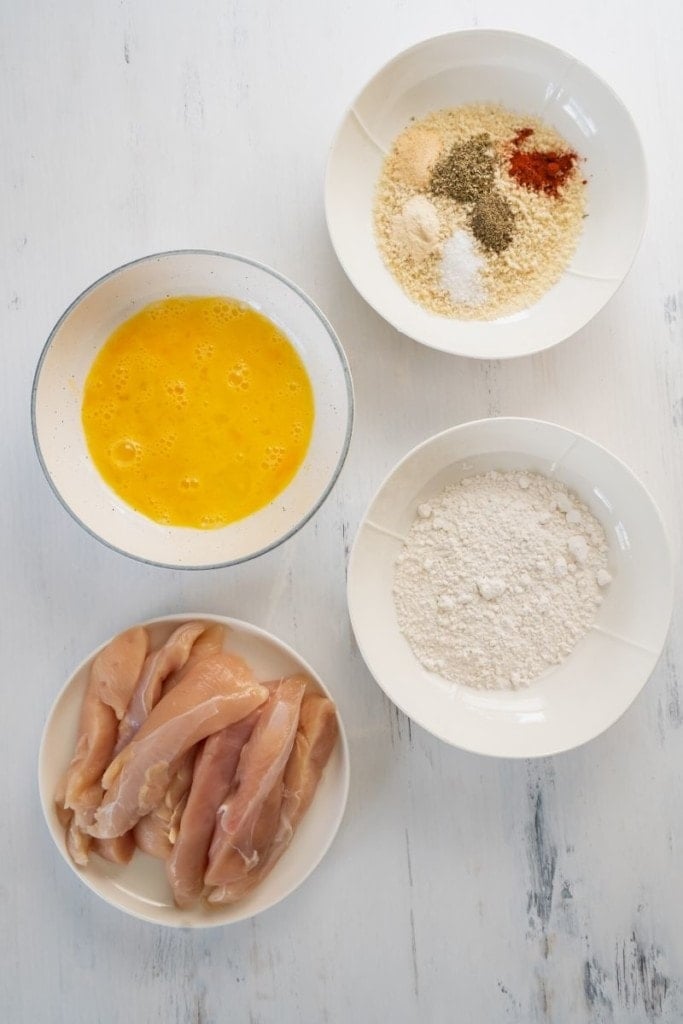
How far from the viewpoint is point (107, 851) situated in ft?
4.71

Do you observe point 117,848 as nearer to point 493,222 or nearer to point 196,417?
point 196,417

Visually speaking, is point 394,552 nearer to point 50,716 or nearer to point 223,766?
point 223,766

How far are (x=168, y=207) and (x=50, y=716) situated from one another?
0.97 meters

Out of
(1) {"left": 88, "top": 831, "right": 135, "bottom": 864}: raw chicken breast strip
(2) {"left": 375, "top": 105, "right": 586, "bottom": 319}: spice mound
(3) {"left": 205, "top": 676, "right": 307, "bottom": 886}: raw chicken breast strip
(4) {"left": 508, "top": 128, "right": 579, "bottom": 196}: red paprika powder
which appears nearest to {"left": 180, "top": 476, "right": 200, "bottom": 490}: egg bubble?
(3) {"left": 205, "top": 676, "right": 307, "bottom": 886}: raw chicken breast strip

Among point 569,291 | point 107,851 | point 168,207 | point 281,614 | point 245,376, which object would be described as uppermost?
point 569,291

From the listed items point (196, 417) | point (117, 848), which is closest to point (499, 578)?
point (196, 417)

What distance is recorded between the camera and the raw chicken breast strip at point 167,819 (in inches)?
56.3

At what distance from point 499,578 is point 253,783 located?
560mm

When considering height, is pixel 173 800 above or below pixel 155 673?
below

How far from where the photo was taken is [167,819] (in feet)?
4.68

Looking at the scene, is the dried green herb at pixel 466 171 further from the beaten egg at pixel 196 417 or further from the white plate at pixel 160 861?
the white plate at pixel 160 861

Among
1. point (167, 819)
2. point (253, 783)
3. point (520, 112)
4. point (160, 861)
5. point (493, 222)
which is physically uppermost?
point (520, 112)

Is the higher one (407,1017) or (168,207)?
(168,207)

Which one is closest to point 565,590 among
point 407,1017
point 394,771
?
point 394,771
